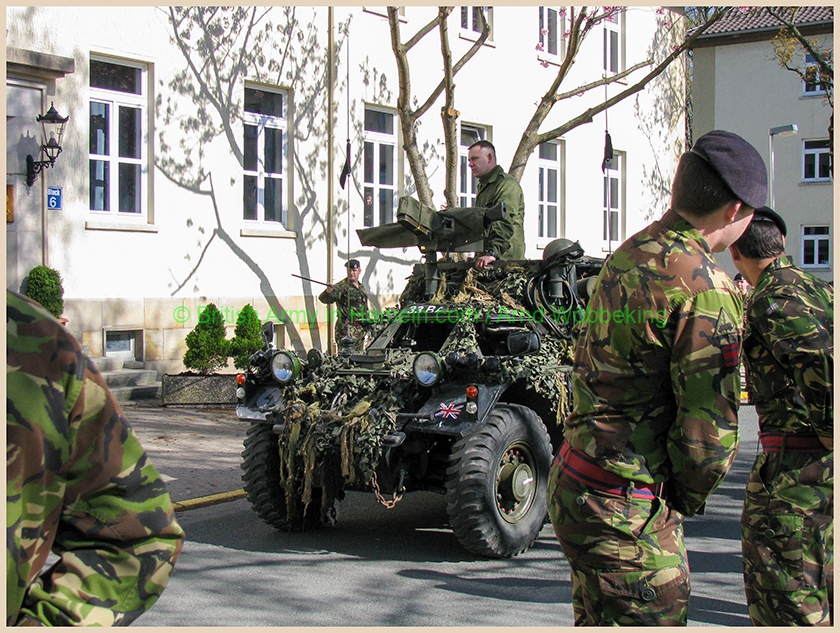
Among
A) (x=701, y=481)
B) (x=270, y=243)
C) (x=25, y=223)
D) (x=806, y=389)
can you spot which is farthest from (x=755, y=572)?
(x=270, y=243)

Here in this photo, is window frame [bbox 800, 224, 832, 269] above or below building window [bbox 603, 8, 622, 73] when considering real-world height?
below

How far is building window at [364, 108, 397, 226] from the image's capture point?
17.6m

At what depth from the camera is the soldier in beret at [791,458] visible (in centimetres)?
321

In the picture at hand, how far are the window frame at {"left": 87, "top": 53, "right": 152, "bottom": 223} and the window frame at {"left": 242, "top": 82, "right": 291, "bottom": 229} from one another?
70.7 inches

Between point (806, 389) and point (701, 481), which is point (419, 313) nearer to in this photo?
point (806, 389)

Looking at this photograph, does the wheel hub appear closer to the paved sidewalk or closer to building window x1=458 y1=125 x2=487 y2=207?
the paved sidewalk

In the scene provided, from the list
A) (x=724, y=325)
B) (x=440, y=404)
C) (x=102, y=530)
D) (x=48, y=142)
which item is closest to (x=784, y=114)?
(x=48, y=142)

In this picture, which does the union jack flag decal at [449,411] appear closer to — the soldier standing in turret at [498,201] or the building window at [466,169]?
the soldier standing in turret at [498,201]

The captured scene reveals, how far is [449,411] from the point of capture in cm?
613

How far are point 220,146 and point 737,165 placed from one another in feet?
42.8

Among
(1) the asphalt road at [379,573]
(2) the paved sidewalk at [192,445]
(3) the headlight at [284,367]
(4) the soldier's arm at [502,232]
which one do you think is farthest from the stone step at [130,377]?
(4) the soldier's arm at [502,232]

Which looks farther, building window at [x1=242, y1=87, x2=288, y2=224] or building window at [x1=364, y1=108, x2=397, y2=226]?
building window at [x1=364, y1=108, x2=397, y2=226]

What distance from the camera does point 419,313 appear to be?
7.40 meters

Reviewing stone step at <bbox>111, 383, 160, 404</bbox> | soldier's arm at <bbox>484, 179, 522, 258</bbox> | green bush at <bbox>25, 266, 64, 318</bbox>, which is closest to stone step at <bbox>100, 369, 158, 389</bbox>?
stone step at <bbox>111, 383, 160, 404</bbox>
